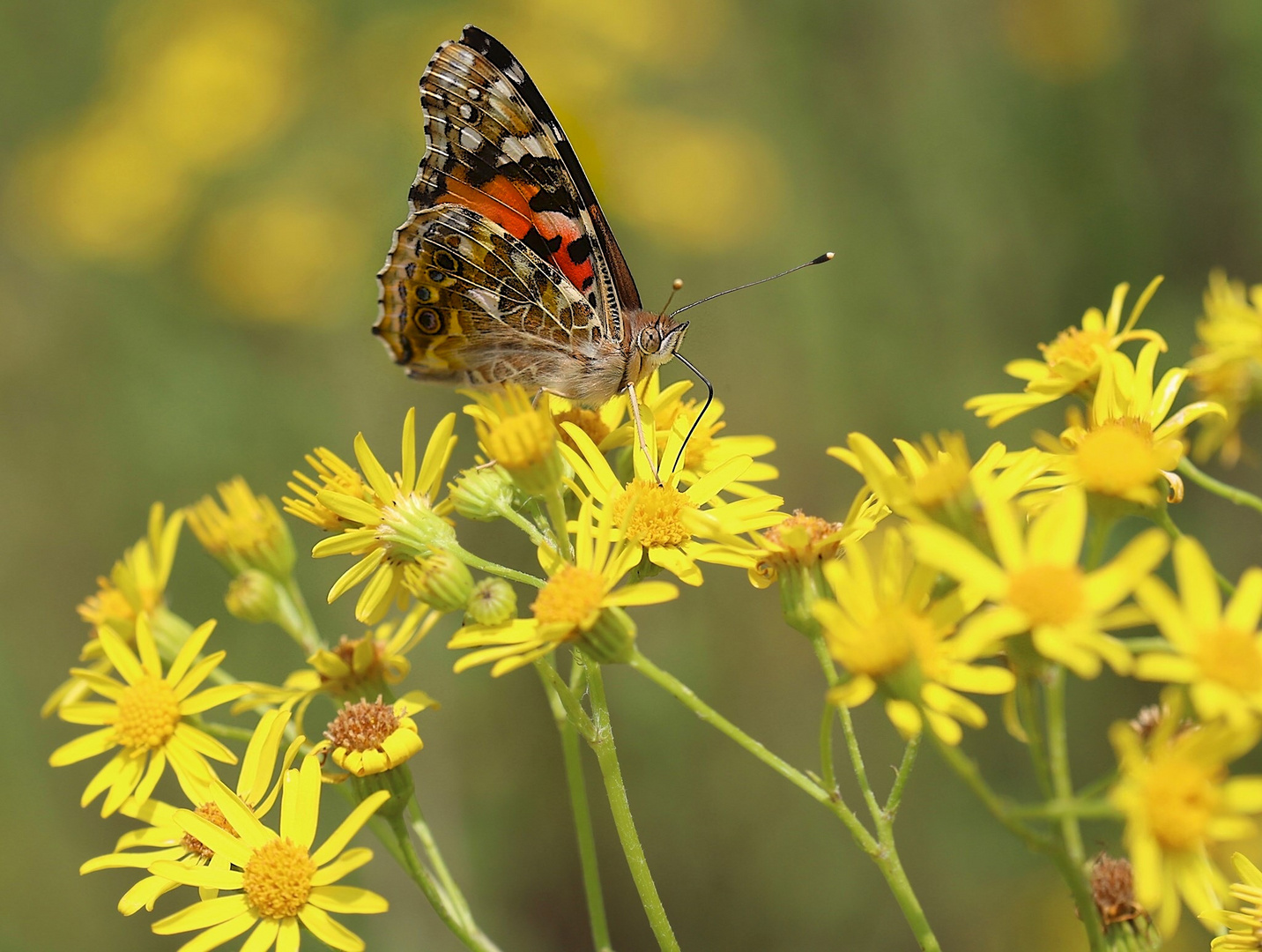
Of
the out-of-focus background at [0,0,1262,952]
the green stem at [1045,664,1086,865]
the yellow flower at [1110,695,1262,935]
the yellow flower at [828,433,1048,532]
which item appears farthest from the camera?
the out-of-focus background at [0,0,1262,952]

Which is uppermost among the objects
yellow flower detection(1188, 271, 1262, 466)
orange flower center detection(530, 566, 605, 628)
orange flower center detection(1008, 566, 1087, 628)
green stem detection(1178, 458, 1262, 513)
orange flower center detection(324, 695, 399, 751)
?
yellow flower detection(1188, 271, 1262, 466)

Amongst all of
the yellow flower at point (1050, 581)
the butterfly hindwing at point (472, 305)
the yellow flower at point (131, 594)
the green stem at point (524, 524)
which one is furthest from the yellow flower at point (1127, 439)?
the yellow flower at point (131, 594)

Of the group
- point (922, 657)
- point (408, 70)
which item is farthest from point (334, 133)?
point (922, 657)

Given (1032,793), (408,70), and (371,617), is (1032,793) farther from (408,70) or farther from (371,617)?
(408,70)

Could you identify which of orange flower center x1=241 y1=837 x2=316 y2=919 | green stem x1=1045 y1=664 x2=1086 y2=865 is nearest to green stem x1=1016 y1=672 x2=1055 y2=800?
green stem x1=1045 y1=664 x2=1086 y2=865

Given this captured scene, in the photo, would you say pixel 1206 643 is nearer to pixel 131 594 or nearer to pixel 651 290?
pixel 131 594

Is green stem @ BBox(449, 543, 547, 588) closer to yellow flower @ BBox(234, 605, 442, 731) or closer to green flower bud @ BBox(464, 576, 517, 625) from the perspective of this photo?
green flower bud @ BBox(464, 576, 517, 625)

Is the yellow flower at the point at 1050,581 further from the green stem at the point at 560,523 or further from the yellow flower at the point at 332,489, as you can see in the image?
the yellow flower at the point at 332,489
